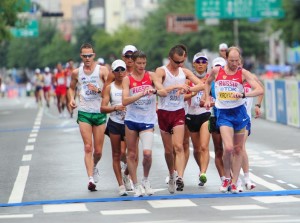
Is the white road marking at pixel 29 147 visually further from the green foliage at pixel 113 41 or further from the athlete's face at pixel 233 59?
the green foliage at pixel 113 41

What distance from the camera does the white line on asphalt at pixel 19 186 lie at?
1619 centimetres

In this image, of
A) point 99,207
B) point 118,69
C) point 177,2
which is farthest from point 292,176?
point 177,2

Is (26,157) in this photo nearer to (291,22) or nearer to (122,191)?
(122,191)

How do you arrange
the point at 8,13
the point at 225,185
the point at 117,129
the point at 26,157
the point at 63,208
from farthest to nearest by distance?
the point at 8,13
the point at 26,157
the point at 117,129
the point at 225,185
the point at 63,208

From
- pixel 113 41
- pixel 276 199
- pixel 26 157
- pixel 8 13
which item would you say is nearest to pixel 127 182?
pixel 276 199

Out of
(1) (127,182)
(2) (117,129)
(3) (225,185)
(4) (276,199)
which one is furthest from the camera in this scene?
(1) (127,182)

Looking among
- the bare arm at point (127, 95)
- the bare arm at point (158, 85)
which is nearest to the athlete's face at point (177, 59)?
the bare arm at point (158, 85)

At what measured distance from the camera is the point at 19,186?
18.0 m

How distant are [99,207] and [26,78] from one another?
148m

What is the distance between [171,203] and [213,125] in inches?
83.9

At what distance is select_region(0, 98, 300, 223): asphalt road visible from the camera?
13555 millimetres

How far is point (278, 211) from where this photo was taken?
1354cm

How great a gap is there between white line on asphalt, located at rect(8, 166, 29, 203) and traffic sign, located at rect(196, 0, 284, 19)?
42.6 m

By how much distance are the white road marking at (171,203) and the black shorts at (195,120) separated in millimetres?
2296
